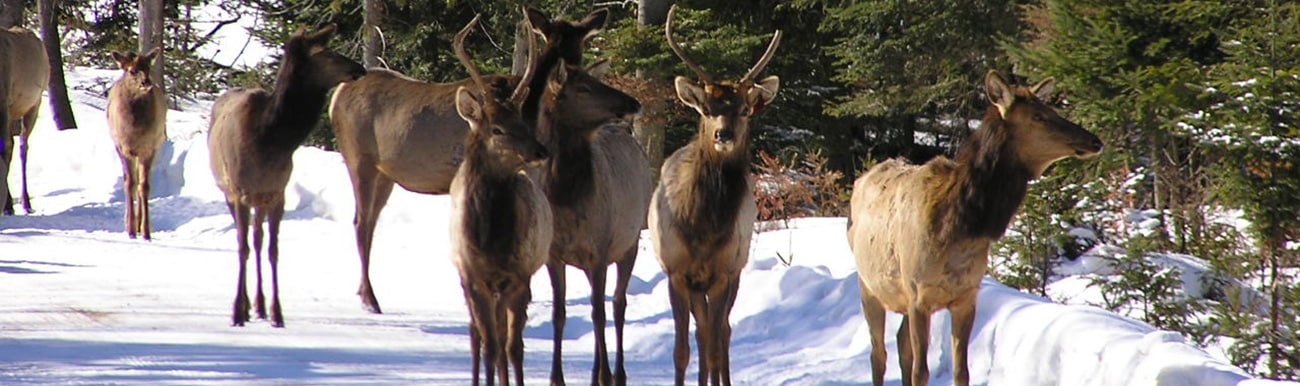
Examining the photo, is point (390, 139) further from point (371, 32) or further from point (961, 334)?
point (371, 32)

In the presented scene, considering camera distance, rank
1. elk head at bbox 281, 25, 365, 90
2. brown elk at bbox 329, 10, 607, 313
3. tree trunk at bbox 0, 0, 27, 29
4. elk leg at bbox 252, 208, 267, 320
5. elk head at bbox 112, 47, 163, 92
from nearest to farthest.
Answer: elk leg at bbox 252, 208, 267, 320 < elk head at bbox 281, 25, 365, 90 < brown elk at bbox 329, 10, 607, 313 < elk head at bbox 112, 47, 163, 92 < tree trunk at bbox 0, 0, 27, 29

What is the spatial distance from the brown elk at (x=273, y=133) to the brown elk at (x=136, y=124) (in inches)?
218

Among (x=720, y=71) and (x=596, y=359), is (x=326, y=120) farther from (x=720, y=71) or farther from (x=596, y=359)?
(x=596, y=359)

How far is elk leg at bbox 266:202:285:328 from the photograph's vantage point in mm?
9633

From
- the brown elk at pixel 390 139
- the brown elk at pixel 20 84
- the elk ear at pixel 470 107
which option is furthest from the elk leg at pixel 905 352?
the brown elk at pixel 20 84

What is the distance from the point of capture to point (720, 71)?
61.6 feet

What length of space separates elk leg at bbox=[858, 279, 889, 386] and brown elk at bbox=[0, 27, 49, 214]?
11.0m

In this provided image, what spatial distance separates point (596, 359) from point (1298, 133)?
6768mm

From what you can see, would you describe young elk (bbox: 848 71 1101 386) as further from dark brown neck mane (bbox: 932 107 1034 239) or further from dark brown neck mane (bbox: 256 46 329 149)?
dark brown neck mane (bbox: 256 46 329 149)

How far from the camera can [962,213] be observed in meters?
6.93

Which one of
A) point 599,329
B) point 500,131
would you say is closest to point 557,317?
point 599,329

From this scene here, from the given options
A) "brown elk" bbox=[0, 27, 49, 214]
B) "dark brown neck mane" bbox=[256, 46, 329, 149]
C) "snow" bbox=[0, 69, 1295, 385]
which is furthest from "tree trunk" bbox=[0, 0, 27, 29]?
"dark brown neck mane" bbox=[256, 46, 329, 149]

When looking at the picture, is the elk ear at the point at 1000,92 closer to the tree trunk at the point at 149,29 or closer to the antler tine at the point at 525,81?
the antler tine at the point at 525,81

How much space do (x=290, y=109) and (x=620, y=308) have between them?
336cm
